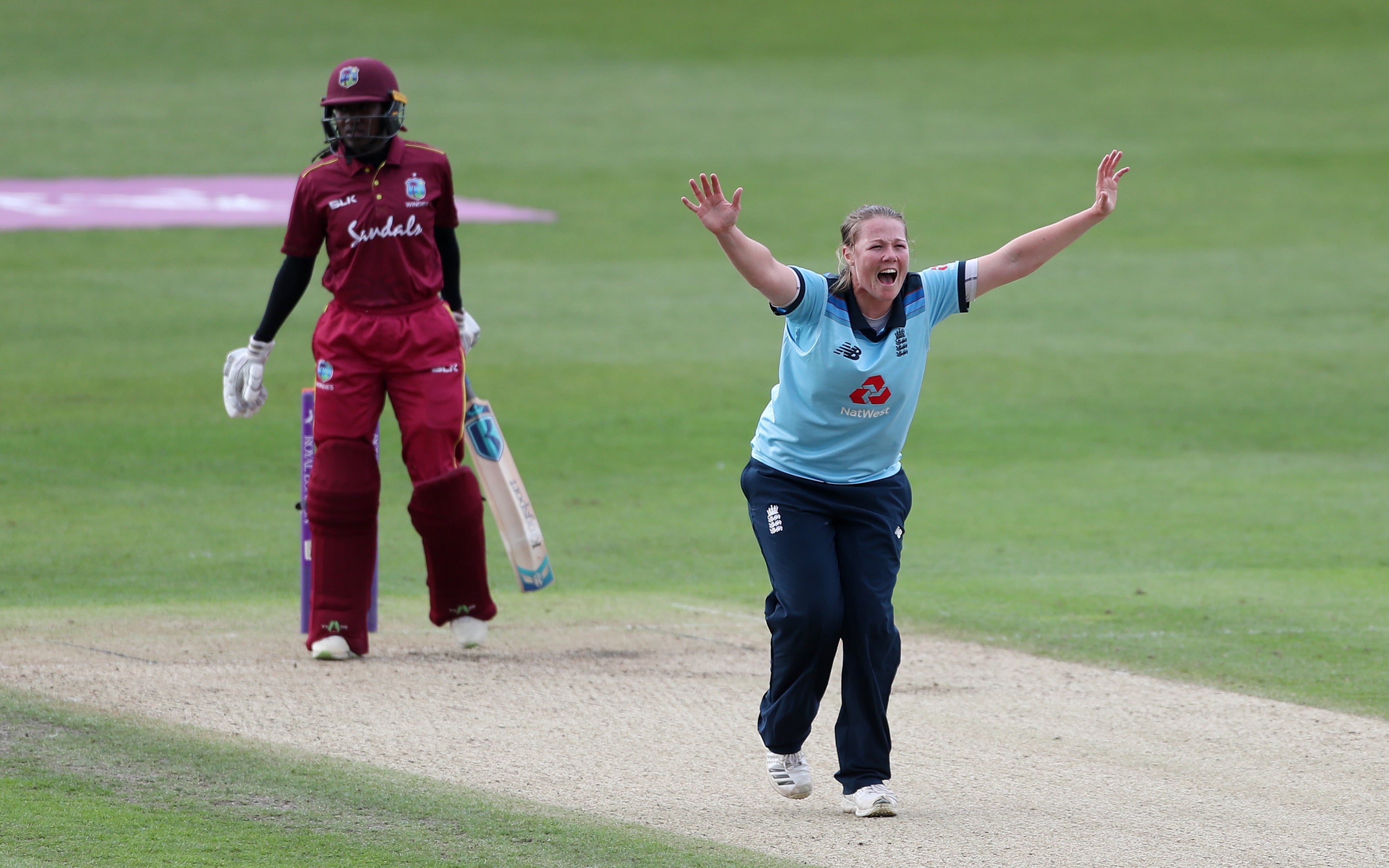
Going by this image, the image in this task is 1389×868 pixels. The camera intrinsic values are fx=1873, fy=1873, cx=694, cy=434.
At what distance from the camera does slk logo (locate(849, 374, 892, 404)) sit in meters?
5.59

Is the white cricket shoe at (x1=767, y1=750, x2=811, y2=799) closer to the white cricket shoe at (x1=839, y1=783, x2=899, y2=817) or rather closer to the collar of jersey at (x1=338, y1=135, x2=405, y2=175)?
the white cricket shoe at (x1=839, y1=783, x2=899, y2=817)

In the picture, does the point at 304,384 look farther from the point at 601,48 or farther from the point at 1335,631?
the point at 601,48

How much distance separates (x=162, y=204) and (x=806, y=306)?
1870cm

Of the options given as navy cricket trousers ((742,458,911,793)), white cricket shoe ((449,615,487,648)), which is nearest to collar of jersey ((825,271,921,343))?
navy cricket trousers ((742,458,911,793))

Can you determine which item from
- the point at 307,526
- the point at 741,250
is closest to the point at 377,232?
the point at 307,526

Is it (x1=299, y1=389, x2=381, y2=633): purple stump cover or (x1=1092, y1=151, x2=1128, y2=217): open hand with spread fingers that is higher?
(x1=1092, y1=151, x2=1128, y2=217): open hand with spread fingers

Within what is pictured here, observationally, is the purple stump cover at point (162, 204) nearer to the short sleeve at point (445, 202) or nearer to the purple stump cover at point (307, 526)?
the purple stump cover at point (307, 526)

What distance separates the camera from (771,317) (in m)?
18.1

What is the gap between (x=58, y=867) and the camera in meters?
4.75

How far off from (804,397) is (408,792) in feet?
5.49

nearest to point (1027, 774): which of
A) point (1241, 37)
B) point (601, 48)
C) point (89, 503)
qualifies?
point (89, 503)

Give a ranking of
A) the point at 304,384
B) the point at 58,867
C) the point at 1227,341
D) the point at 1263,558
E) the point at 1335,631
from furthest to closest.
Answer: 1. the point at 1227,341
2. the point at 304,384
3. the point at 1263,558
4. the point at 1335,631
5. the point at 58,867

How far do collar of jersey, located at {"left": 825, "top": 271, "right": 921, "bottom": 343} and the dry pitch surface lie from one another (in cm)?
143

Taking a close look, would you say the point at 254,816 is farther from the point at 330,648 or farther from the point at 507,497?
the point at 507,497
